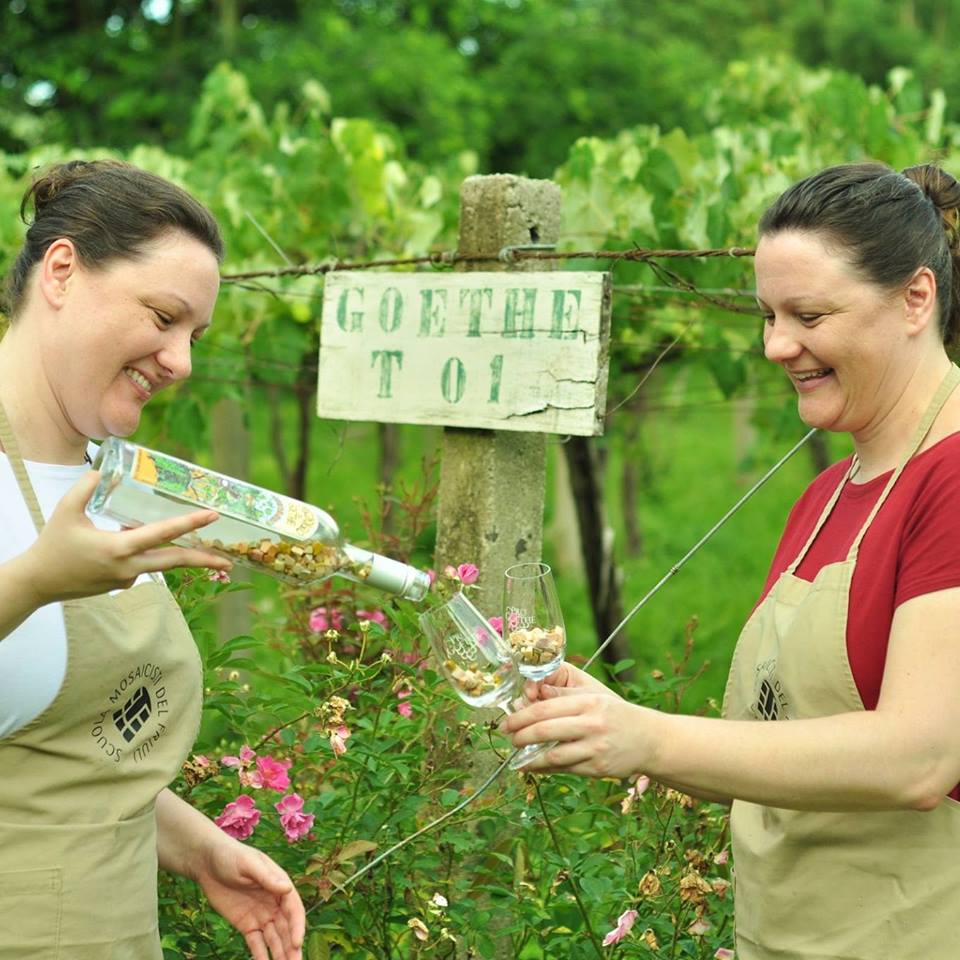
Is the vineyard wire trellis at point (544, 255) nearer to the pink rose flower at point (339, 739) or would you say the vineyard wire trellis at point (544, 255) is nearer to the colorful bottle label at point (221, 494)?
the pink rose flower at point (339, 739)

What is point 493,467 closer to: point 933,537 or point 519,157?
point 933,537

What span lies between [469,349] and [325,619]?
0.84m

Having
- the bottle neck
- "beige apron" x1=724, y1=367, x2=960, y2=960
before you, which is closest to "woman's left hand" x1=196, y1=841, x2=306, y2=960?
the bottle neck

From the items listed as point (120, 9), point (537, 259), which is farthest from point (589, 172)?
point (120, 9)

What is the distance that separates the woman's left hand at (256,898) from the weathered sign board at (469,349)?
1.09 metres

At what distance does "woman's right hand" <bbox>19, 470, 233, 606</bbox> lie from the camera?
61.2 inches

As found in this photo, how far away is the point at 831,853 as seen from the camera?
1895 mm

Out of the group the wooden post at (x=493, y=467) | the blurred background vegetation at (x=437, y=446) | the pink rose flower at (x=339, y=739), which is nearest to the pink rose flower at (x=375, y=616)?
the blurred background vegetation at (x=437, y=446)

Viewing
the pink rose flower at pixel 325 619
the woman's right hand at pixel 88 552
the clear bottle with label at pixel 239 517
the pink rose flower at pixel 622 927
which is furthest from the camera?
the pink rose flower at pixel 325 619

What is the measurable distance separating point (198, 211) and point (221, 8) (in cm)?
Result: 1307

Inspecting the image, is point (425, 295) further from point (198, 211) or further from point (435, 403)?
point (198, 211)

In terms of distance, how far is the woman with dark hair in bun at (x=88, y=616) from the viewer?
1792mm

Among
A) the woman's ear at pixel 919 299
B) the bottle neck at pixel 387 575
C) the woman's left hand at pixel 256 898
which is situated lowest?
the woman's left hand at pixel 256 898

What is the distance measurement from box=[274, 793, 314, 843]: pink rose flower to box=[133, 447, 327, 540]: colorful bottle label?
870 mm
